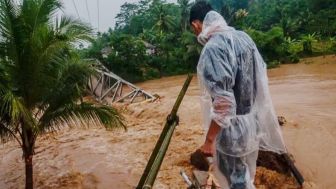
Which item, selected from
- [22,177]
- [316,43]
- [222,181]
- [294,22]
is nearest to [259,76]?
[222,181]

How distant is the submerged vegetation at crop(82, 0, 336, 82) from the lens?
1196 inches

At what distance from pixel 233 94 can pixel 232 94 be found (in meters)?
0.05

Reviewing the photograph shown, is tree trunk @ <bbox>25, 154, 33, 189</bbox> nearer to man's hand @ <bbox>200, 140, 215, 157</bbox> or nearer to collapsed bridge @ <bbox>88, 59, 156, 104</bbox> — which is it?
man's hand @ <bbox>200, 140, 215, 157</bbox>

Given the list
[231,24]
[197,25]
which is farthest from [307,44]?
[197,25]

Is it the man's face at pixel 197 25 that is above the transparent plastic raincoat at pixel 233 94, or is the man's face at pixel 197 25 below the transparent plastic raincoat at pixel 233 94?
above

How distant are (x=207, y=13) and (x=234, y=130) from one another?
0.83 meters

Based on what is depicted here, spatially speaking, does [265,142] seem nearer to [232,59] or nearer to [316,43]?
[232,59]

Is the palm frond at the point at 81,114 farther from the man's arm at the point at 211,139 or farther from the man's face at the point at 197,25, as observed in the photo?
the man's arm at the point at 211,139

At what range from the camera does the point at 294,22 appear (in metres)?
37.7

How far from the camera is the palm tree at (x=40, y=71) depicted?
646 cm

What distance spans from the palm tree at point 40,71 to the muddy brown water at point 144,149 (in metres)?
1.62

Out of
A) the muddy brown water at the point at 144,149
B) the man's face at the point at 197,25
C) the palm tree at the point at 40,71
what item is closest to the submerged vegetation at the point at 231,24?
the muddy brown water at the point at 144,149

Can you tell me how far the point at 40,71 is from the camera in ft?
22.0

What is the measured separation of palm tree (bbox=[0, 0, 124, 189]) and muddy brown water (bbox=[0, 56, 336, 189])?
162cm
